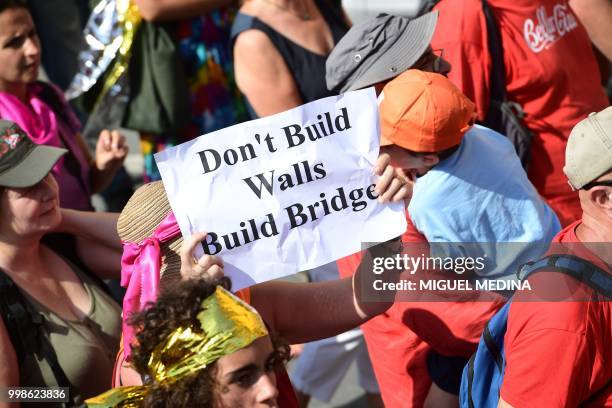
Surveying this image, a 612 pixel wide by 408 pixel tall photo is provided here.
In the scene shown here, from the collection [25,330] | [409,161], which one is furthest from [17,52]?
[409,161]

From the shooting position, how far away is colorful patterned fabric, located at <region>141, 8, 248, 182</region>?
4.57 meters

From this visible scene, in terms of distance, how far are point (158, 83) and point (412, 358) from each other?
1835 millimetres

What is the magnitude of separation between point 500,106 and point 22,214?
5.60 ft

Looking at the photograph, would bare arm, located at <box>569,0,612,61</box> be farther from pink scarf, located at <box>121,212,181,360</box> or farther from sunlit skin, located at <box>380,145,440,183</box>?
pink scarf, located at <box>121,212,181,360</box>

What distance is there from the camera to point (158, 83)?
4.48 metres

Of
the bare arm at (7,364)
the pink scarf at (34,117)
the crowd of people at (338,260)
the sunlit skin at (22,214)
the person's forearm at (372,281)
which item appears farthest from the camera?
the pink scarf at (34,117)

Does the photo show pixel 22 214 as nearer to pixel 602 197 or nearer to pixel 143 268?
pixel 143 268

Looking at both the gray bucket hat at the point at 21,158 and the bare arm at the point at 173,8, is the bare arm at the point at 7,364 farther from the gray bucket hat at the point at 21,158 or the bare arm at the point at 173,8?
the bare arm at the point at 173,8

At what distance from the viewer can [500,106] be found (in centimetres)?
374

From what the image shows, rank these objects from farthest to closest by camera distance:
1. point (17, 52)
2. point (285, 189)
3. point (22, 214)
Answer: point (17, 52), point (22, 214), point (285, 189)

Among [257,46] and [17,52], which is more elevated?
[17,52]

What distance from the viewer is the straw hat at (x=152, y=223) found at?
8.68ft

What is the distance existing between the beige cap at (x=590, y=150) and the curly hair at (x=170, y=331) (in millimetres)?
937

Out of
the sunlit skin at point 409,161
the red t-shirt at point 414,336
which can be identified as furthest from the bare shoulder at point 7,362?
the sunlit skin at point 409,161
